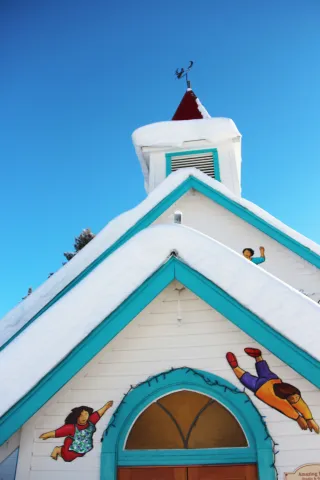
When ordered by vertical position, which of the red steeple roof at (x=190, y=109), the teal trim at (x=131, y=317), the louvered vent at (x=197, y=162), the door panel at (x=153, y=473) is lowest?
the door panel at (x=153, y=473)

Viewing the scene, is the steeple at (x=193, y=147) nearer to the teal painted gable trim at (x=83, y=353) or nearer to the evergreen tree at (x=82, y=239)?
Answer: the teal painted gable trim at (x=83, y=353)

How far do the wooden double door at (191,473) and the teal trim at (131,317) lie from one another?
999 millimetres

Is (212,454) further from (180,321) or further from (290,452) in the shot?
(180,321)

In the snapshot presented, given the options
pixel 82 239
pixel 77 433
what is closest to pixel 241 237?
pixel 77 433

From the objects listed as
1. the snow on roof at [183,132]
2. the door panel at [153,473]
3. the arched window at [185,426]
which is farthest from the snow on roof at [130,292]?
the snow on roof at [183,132]

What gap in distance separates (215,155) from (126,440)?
6.37 m

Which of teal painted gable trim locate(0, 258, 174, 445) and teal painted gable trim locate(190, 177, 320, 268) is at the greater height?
teal painted gable trim locate(190, 177, 320, 268)

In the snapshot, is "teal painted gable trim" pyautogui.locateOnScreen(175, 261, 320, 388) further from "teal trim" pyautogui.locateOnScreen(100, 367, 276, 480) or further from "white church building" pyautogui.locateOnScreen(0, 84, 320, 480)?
"teal trim" pyautogui.locateOnScreen(100, 367, 276, 480)

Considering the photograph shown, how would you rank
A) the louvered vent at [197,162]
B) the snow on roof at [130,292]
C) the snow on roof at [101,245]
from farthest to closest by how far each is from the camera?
the louvered vent at [197,162] < the snow on roof at [101,245] < the snow on roof at [130,292]

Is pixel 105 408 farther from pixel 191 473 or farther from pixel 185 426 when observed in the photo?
pixel 191 473

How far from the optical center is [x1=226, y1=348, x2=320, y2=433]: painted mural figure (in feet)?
9.34

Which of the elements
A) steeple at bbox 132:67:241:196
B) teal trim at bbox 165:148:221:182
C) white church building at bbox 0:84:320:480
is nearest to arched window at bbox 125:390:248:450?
white church building at bbox 0:84:320:480

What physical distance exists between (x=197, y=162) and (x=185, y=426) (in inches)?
239

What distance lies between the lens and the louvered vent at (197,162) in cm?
784
